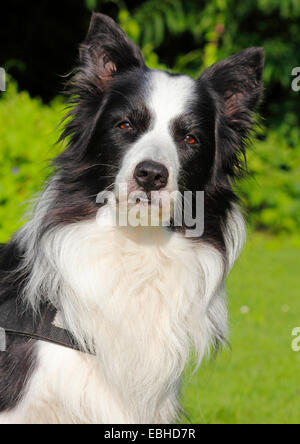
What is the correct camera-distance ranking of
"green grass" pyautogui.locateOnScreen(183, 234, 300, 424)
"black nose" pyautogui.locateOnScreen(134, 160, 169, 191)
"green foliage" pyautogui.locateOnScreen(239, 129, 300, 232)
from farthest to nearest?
"green foliage" pyautogui.locateOnScreen(239, 129, 300, 232)
"green grass" pyautogui.locateOnScreen(183, 234, 300, 424)
"black nose" pyautogui.locateOnScreen(134, 160, 169, 191)

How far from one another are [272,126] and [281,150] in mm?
1522

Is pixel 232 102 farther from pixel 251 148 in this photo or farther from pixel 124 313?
pixel 124 313

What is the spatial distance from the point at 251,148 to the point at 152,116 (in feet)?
2.65

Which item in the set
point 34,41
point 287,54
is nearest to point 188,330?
point 287,54

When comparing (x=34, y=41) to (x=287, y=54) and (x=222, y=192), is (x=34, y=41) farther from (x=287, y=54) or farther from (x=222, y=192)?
(x=222, y=192)

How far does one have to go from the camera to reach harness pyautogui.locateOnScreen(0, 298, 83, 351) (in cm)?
312

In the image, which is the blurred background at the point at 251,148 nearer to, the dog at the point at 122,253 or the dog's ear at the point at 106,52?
the dog at the point at 122,253

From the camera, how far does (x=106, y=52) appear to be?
350cm

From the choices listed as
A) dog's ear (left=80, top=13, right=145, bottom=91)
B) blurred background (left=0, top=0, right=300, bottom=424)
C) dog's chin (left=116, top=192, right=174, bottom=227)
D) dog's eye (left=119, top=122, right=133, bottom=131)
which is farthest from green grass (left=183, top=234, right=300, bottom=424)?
dog's ear (left=80, top=13, right=145, bottom=91)

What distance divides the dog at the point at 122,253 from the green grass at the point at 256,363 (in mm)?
450

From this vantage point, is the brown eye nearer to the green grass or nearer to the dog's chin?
the dog's chin

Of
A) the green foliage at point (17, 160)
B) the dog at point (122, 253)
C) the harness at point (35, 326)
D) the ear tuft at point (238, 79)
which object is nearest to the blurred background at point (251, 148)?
the green foliage at point (17, 160)

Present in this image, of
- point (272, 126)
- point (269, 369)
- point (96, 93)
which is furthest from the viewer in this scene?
point (272, 126)

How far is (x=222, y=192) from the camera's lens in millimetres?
3604
